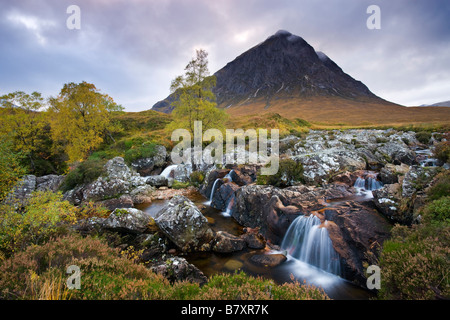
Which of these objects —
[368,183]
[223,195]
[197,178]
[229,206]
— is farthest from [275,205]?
[197,178]

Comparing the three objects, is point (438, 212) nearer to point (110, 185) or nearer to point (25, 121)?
point (110, 185)

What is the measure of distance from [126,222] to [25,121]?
71.2 feet

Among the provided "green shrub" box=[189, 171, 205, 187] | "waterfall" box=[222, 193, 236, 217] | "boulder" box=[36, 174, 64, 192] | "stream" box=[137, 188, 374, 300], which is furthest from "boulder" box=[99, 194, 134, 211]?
"stream" box=[137, 188, 374, 300]

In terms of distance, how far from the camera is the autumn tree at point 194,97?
75.9 feet

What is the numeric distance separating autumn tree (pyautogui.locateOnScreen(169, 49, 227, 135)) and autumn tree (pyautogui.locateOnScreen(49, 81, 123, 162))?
10.4 meters

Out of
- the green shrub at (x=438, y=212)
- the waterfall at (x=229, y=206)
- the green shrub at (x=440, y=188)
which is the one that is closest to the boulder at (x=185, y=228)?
the waterfall at (x=229, y=206)

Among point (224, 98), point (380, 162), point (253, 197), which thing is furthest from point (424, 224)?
point (224, 98)

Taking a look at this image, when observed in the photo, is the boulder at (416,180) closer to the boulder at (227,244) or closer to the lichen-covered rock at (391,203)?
the lichen-covered rock at (391,203)

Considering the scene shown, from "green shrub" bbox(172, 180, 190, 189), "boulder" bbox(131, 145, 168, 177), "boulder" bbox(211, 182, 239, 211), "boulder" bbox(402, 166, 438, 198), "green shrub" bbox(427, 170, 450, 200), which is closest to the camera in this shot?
"green shrub" bbox(427, 170, 450, 200)

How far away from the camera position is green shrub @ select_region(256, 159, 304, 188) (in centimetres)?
1401

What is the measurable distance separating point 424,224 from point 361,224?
247 cm

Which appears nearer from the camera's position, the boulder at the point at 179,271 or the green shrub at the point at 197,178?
the boulder at the point at 179,271

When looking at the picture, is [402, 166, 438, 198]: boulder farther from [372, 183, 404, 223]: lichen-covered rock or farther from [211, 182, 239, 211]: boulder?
[211, 182, 239, 211]: boulder

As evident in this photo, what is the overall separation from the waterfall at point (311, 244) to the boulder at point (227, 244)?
2.28 metres
